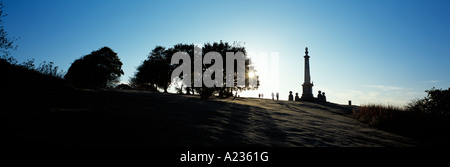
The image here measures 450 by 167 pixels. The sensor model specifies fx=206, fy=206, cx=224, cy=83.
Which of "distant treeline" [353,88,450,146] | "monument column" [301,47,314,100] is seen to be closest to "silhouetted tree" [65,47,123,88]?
"monument column" [301,47,314,100]

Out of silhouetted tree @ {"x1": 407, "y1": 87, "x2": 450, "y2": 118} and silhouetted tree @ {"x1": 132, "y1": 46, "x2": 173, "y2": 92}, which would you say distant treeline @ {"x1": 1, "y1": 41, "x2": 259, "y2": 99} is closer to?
silhouetted tree @ {"x1": 132, "y1": 46, "x2": 173, "y2": 92}

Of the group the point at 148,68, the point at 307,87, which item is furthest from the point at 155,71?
the point at 307,87

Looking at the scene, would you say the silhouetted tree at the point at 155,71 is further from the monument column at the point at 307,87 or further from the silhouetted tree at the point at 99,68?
the monument column at the point at 307,87

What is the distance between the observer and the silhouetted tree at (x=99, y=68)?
35.3 metres

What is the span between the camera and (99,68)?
36.9 m

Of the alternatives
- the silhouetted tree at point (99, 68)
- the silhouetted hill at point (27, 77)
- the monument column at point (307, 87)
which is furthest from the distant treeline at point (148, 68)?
the silhouetted hill at point (27, 77)

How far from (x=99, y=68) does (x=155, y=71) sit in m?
9.54

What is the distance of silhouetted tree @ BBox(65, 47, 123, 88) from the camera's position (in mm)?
35344

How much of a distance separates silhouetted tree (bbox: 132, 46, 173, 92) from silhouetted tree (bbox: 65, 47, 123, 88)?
Result: 436 cm

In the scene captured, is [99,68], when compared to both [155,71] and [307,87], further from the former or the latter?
[307,87]
